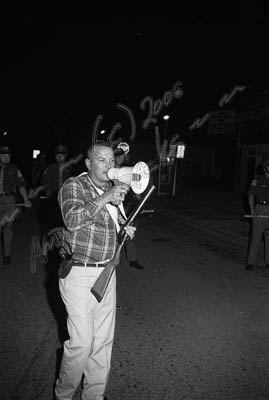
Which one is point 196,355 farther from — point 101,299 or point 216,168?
point 216,168

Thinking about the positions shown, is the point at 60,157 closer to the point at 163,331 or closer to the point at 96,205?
the point at 163,331

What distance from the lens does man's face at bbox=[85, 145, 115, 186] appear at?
2.60 meters

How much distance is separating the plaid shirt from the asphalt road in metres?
1.26

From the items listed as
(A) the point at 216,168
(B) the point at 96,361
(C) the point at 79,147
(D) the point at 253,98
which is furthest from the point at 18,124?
(B) the point at 96,361

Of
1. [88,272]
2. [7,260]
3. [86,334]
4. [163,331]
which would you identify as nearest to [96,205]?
[88,272]

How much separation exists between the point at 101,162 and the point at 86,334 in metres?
1.16

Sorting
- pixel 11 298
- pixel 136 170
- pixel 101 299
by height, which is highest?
pixel 136 170

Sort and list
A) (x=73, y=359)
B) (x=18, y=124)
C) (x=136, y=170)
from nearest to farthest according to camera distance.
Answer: (x=136, y=170) < (x=73, y=359) < (x=18, y=124)

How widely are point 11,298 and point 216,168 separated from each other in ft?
150

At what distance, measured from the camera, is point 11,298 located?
5152 mm

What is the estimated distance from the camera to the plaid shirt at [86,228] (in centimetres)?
253

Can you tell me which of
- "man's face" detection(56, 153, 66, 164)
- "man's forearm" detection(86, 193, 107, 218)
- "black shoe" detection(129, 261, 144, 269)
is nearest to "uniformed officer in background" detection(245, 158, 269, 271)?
"black shoe" detection(129, 261, 144, 269)

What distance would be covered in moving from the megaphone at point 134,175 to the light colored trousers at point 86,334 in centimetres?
66

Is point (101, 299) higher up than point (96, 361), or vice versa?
point (101, 299)
